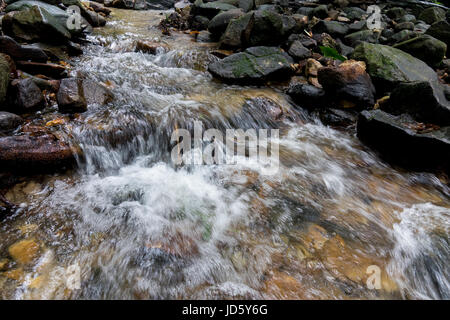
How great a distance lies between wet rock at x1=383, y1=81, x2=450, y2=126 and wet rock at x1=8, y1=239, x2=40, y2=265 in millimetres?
5727

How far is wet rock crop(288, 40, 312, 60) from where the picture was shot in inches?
261

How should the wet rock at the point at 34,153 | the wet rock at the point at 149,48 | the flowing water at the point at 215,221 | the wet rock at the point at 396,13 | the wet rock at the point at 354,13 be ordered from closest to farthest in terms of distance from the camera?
1. the flowing water at the point at 215,221
2. the wet rock at the point at 34,153
3. the wet rock at the point at 149,48
4. the wet rock at the point at 354,13
5. the wet rock at the point at 396,13

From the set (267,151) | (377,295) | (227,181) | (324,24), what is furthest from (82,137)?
(324,24)

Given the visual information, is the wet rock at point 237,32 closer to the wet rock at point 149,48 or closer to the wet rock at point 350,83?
the wet rock at point 149,48

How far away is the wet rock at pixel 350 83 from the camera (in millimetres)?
4957

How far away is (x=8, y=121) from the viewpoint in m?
→ 3.21

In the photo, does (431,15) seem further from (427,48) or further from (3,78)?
(3,78)

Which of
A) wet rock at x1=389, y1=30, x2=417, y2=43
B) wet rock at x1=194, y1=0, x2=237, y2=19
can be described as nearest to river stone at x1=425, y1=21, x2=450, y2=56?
wet rock at x1=389, y1=30, x2=417, y2=43

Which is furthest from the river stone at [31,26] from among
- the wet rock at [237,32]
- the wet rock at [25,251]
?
the wet rock at [25,251]

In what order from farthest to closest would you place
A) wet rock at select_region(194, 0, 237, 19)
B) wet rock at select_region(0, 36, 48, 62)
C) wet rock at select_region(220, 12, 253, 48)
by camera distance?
wet rock at select_region(194, 0, 237, 19)
wet rock at select_region(220, 12, 253, 48)
wet rock at select_region(0, 36, 48, 62)

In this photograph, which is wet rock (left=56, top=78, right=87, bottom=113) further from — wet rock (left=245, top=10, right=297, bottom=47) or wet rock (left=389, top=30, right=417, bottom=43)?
wet rock (left=389, top=30, right=417, bottom=43)

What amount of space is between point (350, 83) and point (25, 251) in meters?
5.80

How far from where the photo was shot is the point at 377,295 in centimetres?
210

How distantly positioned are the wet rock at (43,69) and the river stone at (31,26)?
1.86 metres
